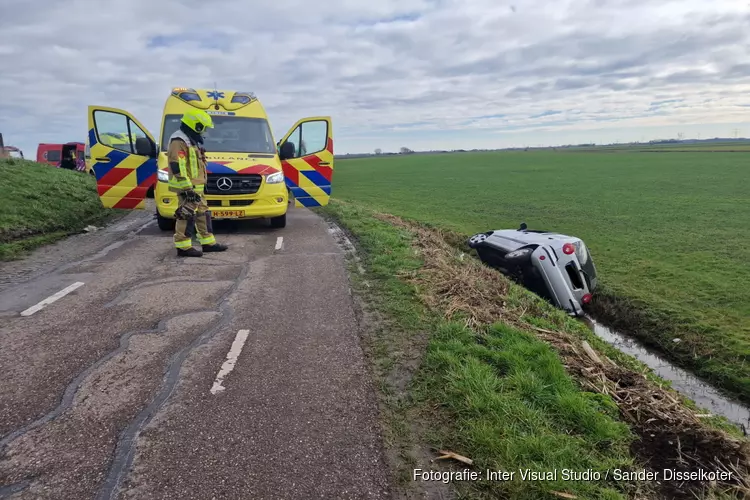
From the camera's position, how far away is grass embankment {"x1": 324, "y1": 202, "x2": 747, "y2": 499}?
2.98 metres

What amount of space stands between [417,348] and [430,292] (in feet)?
5.79

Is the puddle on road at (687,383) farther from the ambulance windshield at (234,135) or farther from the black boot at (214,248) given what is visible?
the ambulance windshield at (234,135)

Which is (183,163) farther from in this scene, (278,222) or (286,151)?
(278,222)

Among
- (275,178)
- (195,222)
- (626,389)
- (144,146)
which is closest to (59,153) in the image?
(144,146)

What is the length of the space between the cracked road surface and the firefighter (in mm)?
1129

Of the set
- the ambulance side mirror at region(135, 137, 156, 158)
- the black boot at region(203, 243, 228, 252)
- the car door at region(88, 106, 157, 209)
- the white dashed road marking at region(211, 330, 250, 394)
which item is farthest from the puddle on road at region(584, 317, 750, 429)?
the car door at region(88, 106, 157, 209)

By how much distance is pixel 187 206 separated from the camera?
26.1ft

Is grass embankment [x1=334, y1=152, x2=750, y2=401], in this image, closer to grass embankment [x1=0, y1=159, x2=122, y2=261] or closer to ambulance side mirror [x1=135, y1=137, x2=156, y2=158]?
ambulance side mirror [x1=135, y1=137, x2=156, y2=158]

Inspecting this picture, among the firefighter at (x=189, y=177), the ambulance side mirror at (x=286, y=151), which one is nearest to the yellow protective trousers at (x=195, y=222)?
the firefighter at (x=189, y=177)

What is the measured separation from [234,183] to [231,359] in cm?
602

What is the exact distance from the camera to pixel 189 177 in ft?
26.0

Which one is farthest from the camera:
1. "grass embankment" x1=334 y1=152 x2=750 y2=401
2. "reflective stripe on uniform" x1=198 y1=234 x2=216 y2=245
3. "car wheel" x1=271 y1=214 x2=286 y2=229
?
"car wheel" x1=271 y1=214 x2=286 y2=229

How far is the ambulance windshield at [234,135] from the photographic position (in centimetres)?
1026

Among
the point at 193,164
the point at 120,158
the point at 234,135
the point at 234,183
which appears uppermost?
the point at 234,135
